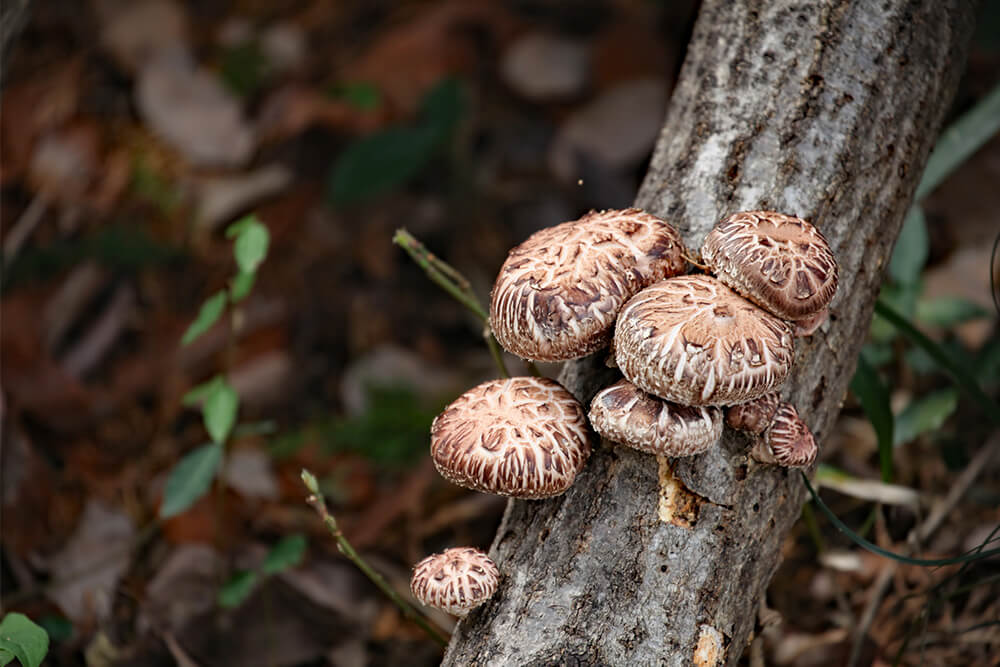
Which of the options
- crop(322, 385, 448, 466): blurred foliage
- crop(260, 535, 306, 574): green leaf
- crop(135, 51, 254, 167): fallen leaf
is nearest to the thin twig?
crop(260, 535, 306, 574): green leaf

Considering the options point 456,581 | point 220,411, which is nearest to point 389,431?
point 220,411

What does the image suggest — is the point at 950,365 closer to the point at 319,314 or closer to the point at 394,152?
the point at 394,152

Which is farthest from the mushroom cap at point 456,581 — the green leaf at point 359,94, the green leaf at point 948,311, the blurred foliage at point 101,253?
the green leaf at point 359,94

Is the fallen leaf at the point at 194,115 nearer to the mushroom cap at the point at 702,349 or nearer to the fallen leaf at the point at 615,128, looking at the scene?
the fallen leaf at the point at 615,128

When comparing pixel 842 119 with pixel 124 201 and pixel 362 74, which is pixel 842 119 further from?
pixel 124 201

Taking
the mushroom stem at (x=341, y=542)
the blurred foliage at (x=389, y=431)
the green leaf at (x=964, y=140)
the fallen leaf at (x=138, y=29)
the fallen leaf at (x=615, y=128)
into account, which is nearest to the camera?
the mushroom stem at (x=341, y=542)
